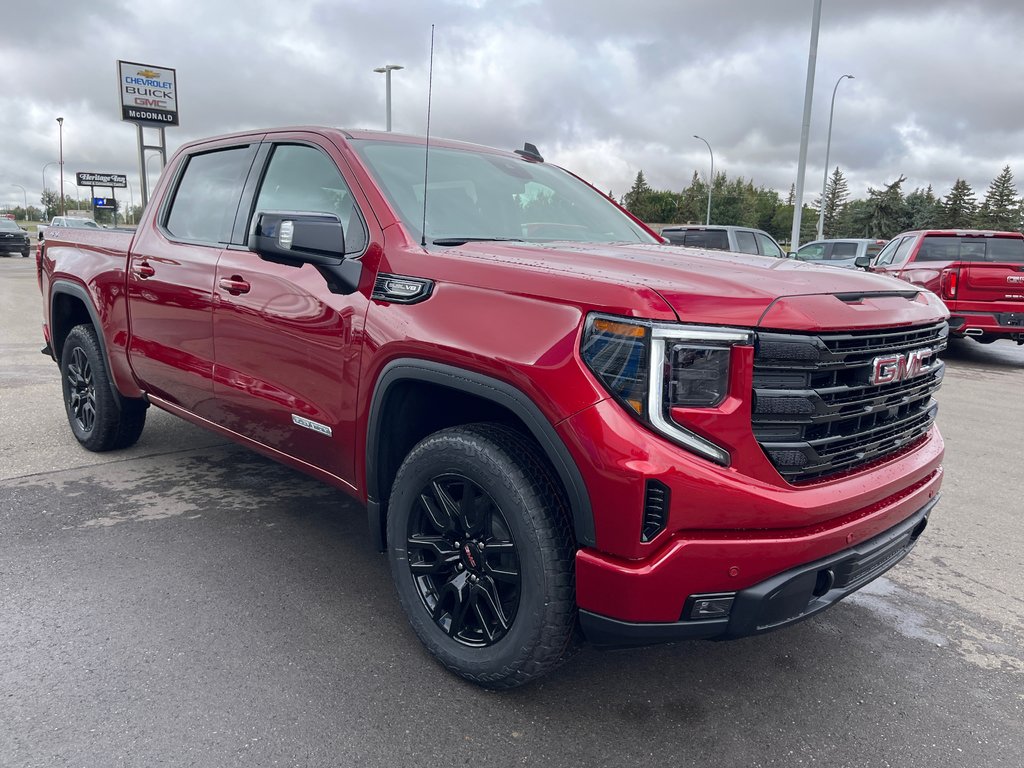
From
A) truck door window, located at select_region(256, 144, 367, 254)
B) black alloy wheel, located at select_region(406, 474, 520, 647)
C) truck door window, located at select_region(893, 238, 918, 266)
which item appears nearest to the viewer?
black alloy wheel, located at select_region(406, 474, 520, 647)

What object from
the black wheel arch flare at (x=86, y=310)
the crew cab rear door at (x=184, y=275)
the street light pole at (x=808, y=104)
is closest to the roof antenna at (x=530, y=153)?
the crew cab rear door at (x=184, y=275)

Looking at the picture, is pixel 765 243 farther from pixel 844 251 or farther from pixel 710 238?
pixel 844 251

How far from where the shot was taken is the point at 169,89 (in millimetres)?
35969

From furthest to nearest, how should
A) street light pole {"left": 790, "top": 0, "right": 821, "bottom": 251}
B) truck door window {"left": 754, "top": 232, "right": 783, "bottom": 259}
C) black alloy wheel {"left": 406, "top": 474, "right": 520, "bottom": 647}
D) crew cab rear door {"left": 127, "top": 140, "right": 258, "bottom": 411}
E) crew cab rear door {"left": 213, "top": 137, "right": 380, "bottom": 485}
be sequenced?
street light pole {"left": 790, "top": 0, "right": 821, "bottom": 251} → truck door window {"left": 754, "top": 232, "right": 783, "bottom": 259} → crew cab rear door {"left": 127, "top": 140, "right": 258, "bottom": 411} → crew cab rear door {"left": 213, "top": 137, "right": 380, "bottom": 485} → black alloy wheel {"left": 406, "top": 474, "right": 520, "bottom": 647}

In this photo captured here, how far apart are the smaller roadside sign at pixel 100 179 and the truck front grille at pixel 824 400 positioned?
73068 mm

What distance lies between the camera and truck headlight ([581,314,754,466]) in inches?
80.7

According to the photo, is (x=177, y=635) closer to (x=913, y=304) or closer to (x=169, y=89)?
(x=913, y=304)

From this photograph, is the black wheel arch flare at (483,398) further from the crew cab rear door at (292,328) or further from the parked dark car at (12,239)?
the parked dark car at (12,239)

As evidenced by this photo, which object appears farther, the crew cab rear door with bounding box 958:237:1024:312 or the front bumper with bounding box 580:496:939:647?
the crew cab rear door with bounding box 958:237:1024:312

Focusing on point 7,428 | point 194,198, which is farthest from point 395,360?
point 7,428

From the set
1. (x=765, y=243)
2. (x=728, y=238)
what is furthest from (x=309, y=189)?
(x=765, y=243)

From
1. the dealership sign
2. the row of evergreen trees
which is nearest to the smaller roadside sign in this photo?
the dealership sign

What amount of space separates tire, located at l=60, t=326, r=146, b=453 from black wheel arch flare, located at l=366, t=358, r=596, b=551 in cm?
260

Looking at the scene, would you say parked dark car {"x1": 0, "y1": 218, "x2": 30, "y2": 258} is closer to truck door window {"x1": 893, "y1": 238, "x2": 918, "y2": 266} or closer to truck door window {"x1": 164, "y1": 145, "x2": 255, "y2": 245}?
truck door window {"x1": 893, "y1": 238, "x2": 918, "y2": 266}
